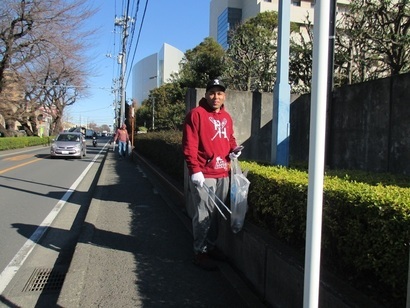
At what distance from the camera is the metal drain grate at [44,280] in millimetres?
4432

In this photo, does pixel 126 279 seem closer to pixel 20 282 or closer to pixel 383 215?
pixel 20 282

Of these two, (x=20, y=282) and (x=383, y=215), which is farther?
(x=20, y=282)

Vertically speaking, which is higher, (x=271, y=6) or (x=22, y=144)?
(x=271, y=6)

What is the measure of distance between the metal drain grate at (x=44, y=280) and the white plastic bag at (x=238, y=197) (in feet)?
6.85

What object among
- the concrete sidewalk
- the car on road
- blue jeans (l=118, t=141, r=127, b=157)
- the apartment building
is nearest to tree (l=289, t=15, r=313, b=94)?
the concrete sidewalk

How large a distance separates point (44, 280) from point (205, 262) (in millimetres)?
1903

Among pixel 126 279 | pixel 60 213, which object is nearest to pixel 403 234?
pixel 126 279

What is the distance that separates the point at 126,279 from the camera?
4172 millimetres

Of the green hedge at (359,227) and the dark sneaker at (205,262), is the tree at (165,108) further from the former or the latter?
the green hedge at (359,227)

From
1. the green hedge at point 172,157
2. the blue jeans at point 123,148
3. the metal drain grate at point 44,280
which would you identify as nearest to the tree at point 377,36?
the green hedge at point 172,157

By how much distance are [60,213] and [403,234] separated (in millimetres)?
7178

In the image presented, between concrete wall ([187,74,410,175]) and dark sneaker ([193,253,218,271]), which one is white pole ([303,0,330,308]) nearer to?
dark sneaker ([193,253,218,271])

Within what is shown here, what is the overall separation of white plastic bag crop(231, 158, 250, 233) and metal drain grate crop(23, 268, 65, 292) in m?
2.09

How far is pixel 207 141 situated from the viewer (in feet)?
14.0
